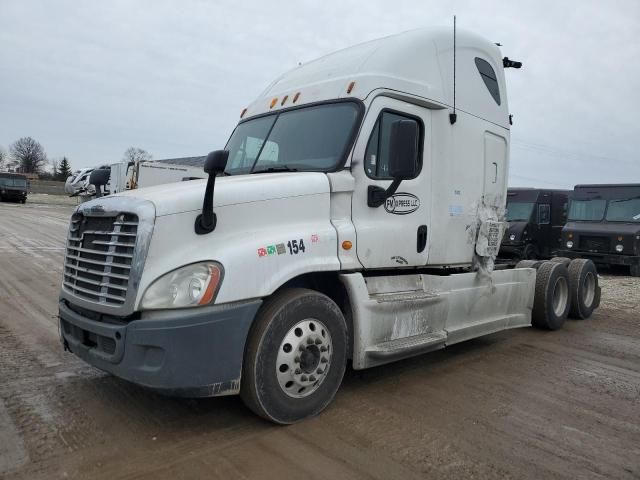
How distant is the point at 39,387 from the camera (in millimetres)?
4383

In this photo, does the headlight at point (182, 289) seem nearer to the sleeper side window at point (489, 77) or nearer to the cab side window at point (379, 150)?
the cab side window at point (379, 150)

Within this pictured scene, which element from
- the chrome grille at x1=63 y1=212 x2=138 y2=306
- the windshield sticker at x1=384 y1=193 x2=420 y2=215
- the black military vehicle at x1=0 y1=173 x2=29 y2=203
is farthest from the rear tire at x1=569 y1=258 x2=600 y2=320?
the black military vehicle at x1=0 y1=173 x2=29 y2=203

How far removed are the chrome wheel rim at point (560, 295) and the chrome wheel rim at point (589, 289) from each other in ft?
2.27

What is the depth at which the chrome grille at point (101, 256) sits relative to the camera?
11.5 ft

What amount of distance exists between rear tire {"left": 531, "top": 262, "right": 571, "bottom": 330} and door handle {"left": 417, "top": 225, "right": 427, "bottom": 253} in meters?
3.23

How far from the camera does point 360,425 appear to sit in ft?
12.8

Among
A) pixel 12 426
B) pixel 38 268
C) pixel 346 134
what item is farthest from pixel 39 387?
pixel 38 268

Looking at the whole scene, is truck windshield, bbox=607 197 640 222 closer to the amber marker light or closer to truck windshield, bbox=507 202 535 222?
truck windshield, bbox=507 202 535 222

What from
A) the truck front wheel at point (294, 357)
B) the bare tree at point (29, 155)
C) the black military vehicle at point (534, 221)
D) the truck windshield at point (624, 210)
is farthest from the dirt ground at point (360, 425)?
the bare tree at point (29, 155)

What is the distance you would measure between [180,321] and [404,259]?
239cm

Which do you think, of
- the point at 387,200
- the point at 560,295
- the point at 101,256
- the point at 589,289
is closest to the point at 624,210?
the point at 589,289

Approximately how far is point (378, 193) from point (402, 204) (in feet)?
1.45

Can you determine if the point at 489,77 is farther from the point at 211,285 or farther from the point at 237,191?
the point at 211,285

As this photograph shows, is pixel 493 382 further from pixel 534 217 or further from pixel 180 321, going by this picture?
pixel 534 217
